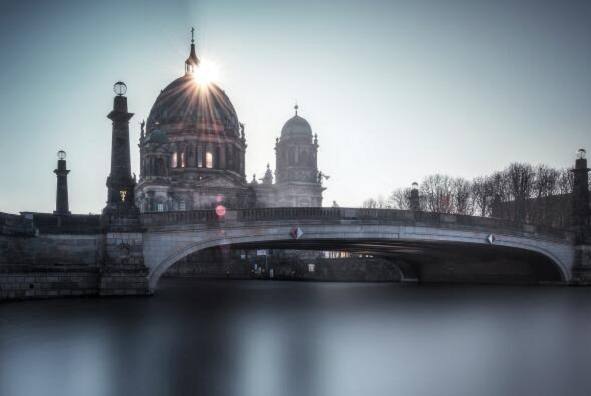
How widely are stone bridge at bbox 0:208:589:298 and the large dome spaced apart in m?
62.6

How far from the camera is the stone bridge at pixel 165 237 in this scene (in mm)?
29453

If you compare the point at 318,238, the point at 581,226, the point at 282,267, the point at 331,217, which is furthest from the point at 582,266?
the point at 282,267

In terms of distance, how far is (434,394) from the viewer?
9781 mm

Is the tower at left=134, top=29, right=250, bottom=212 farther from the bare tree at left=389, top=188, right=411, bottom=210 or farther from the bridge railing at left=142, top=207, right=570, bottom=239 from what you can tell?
the bridge railing at left=142, top=207, right=570, bottom=239

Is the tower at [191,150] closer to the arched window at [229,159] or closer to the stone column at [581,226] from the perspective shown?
the arched window at [229,159]

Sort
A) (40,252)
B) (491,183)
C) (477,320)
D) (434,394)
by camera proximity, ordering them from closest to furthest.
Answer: (434,394)
(477,320)
(40,252)
(491,183)

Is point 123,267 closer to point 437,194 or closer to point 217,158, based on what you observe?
point 437,194

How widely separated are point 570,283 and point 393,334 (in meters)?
33.8

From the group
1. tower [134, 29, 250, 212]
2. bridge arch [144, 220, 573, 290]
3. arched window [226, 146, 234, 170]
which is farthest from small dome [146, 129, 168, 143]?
bridge arch [144, 220, 573, 290]

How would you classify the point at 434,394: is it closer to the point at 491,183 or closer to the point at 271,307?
the point at 271,307

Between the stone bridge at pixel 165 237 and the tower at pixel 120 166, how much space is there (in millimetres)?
806

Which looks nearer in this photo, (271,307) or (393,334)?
(393,334)

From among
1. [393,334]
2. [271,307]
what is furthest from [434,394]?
[271,307]

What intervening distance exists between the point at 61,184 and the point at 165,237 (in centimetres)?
1811
